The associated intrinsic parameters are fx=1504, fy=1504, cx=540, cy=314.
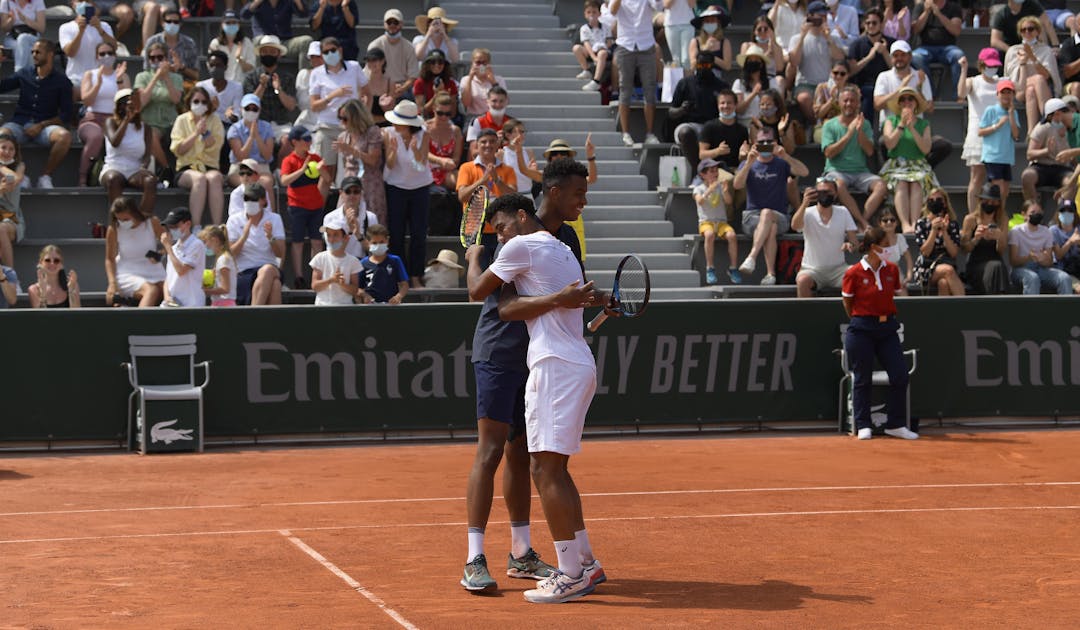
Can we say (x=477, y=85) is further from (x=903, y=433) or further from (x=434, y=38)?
(x=903, y=433)

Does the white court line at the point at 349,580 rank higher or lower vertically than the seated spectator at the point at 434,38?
lower

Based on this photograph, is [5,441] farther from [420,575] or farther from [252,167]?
[420,575]

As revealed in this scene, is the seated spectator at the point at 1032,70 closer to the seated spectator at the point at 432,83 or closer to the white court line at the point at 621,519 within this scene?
the seated spectator at the point at 432,83

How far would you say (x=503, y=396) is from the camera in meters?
8.07

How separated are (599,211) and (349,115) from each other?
13.2ft

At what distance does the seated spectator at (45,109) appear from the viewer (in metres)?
18.2

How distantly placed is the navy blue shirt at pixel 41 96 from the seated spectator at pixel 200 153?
1.61 metres

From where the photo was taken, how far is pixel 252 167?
678 inches

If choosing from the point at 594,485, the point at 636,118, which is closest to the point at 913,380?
the point at 594,485

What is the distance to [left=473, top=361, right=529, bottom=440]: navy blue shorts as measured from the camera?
8.06 meters

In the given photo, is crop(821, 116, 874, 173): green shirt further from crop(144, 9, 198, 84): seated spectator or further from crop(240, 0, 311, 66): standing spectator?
crop(144, 9, 198, 84): seated spectator

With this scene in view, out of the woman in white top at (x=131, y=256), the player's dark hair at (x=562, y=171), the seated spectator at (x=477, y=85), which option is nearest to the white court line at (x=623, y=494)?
the player's dark hair at (x=562, y=171)

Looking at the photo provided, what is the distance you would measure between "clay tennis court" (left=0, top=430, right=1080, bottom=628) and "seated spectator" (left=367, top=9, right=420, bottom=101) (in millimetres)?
6525

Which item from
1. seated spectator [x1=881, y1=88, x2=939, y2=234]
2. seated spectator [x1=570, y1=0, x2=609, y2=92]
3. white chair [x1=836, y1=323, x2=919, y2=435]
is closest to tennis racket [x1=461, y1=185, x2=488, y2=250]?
white chair [x1=836, y1=323, x2=919, y2=435]
